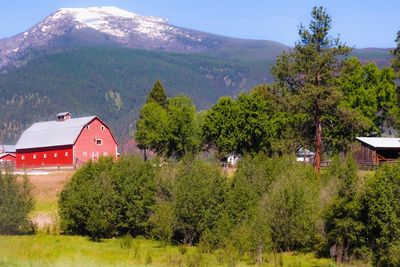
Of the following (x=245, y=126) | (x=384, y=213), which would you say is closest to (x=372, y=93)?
(x=245, y=126)

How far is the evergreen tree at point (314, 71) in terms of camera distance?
53.3 meters

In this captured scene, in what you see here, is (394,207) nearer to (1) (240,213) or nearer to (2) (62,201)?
(1) (240,213)

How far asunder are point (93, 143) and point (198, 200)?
53269mm

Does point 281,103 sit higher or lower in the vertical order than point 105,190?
higher

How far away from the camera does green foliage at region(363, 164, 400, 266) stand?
113 feet

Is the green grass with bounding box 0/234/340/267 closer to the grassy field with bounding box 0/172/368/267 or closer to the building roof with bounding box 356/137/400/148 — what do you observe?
the grassy field with bounding box 0/172/368/267

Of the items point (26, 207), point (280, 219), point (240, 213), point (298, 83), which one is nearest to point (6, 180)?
point (26, 207)

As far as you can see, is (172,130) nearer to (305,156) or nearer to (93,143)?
(305,156)

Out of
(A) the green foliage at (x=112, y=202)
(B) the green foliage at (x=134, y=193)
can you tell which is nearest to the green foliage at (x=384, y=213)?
(B) the green foliage at (x=134, y=193)

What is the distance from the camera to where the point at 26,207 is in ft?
153

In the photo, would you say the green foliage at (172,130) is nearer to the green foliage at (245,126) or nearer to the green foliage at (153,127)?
the green foliage at (153,127)

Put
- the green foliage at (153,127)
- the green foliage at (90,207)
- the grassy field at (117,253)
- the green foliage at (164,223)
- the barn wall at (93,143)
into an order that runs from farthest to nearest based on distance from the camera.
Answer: the barn wall at (93,143) → the green foliage at (153,127) → the green foliage at (90,207) → the green foliage at (164,223) → the grassy field at (117,253)

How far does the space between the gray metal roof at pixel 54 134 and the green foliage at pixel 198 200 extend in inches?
1930

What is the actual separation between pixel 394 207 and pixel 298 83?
21624mm
